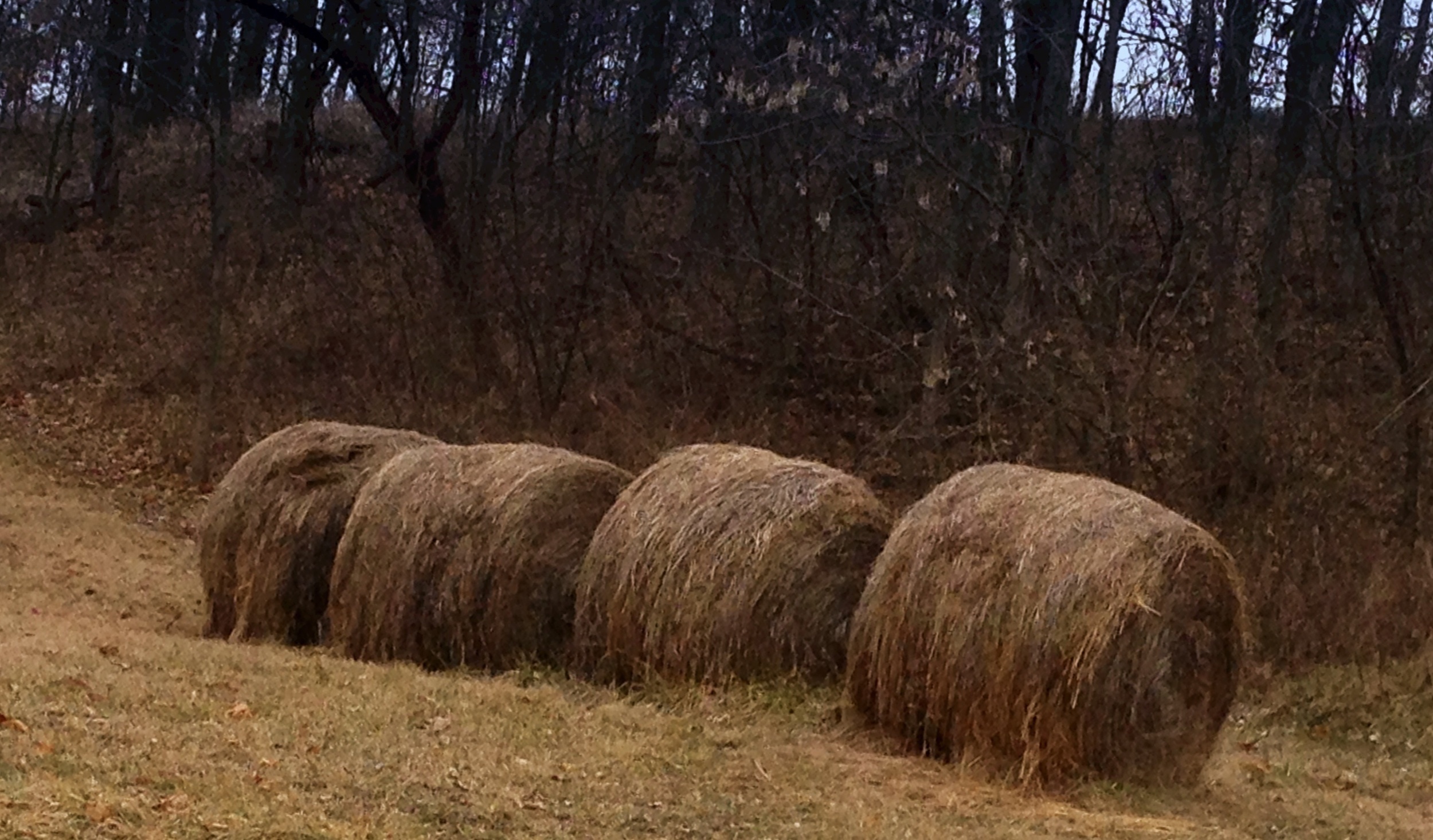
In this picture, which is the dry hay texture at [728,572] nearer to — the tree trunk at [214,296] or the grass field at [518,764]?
the grass field at [518,764]

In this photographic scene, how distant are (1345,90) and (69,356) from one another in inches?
612

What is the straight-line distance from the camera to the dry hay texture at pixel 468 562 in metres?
8.63

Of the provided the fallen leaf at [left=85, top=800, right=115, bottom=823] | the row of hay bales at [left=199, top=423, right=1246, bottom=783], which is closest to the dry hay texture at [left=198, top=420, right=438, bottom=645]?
the row of hay bales at [left=199, top=423, right=1246, bottom=783]

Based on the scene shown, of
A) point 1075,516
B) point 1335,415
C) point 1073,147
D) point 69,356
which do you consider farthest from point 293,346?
point 1075,516

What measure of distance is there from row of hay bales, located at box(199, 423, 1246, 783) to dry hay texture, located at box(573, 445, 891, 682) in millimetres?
12

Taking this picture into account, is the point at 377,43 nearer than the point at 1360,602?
No

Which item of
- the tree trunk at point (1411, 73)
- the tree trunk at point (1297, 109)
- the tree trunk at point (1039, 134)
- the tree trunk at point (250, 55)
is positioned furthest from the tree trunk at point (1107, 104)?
the tree trunk at point (250, 55)

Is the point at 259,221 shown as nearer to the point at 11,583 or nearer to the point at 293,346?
the point at 293,346

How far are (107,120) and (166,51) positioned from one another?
1533 mm

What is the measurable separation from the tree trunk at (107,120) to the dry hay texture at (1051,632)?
69.9 ft

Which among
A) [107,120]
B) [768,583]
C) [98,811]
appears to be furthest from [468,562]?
[107,120]

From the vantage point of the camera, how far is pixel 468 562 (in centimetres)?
865

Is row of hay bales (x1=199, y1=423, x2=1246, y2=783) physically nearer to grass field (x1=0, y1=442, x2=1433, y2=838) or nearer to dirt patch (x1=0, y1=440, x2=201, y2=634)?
grass field (x1=0, y1=442, x2=1433, y2=838)

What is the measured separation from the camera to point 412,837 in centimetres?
499
